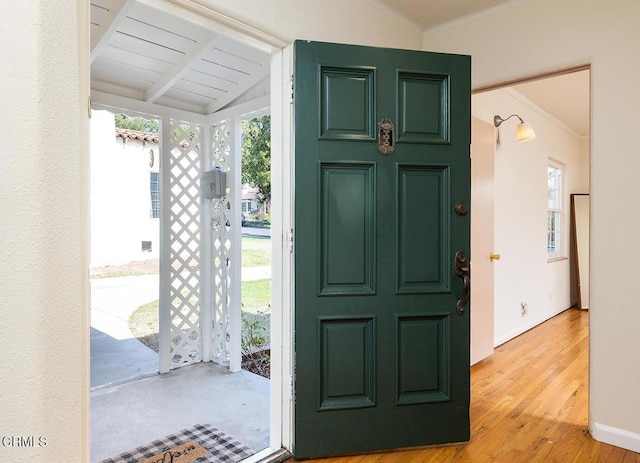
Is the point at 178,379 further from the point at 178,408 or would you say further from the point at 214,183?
Result: the point at 214,183

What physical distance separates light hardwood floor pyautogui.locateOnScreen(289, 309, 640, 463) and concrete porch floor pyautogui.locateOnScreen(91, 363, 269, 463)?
0.85 m

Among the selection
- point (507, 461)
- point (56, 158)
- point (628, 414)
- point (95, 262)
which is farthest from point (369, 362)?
point (95, 262)

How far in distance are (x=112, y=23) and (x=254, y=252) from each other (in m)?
6.82

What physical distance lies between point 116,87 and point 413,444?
3.22m

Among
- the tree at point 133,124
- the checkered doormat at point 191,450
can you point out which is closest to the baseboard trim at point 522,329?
the checkered doormat at point 191,450

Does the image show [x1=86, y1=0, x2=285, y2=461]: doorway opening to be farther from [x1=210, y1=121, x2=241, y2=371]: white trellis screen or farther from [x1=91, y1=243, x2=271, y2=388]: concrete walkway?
[x1=91, y1=243, x2=271, y2=388]: concrete walkway

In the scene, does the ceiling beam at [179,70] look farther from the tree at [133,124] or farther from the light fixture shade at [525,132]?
the tree at [133,124]

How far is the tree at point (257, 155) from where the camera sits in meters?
5.93

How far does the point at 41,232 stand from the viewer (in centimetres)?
105

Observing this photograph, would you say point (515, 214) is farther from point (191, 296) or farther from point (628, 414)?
point (191, 296)

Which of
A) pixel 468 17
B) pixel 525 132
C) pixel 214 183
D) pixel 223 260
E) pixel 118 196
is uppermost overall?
pixel 468 17

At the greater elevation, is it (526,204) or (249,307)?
(526,204)

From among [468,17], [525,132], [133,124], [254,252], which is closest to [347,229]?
[468,17]

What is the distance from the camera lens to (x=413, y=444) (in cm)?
206
